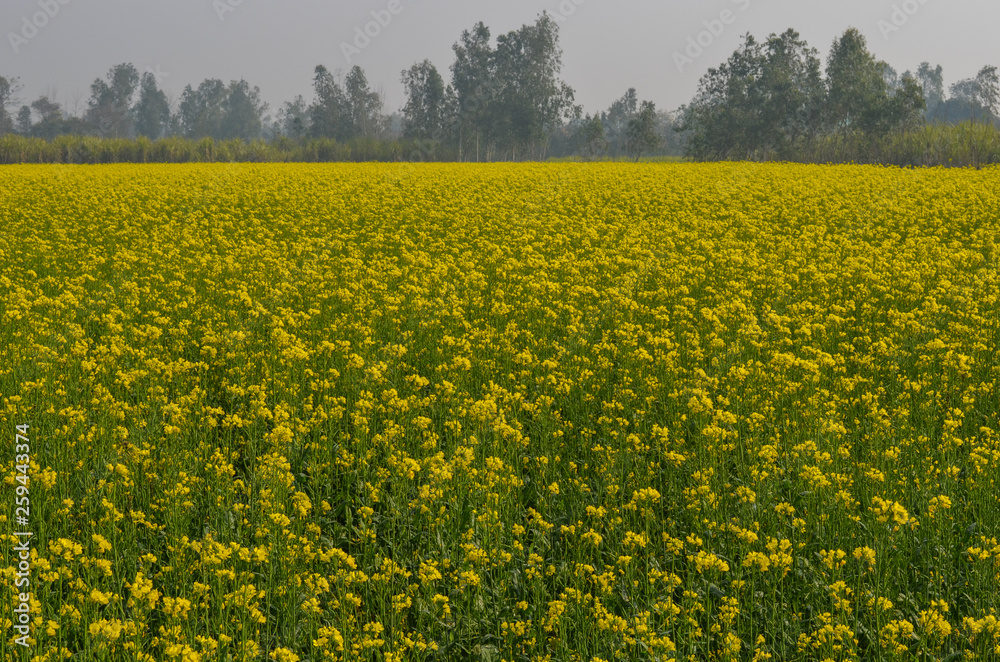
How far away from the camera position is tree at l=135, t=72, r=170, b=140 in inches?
6289

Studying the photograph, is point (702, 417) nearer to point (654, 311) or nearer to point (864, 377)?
point (864, 377)

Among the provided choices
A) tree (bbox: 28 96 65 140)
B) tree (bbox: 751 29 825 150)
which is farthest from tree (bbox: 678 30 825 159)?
tree (bbox: 28 96 65 140)

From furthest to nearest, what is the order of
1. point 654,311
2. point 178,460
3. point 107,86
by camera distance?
point 107,86 < point 654,311 < point 178,460

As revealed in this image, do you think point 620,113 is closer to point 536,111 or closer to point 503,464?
point 536,111

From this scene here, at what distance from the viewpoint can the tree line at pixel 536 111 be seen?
2788 inches

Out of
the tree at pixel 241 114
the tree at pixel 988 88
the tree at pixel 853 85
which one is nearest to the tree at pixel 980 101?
the tree at pixel 988 88

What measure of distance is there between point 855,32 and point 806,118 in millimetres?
9821

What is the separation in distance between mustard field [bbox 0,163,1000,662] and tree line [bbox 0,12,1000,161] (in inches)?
2027

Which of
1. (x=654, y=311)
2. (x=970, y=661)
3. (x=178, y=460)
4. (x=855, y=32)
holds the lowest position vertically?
(x=970, y=661)

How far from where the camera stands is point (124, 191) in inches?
1043

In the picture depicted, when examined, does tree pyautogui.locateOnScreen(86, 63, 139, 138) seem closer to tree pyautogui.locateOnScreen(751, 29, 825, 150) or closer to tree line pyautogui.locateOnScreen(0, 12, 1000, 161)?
tree line pyautogui.locateOnScreen(0, 12, 1000, 161)

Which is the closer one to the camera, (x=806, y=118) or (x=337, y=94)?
(x=806, y=118)

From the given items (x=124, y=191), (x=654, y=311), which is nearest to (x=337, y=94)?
(x=124, y=191)

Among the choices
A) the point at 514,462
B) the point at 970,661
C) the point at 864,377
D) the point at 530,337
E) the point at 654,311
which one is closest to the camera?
the point at 970,661
